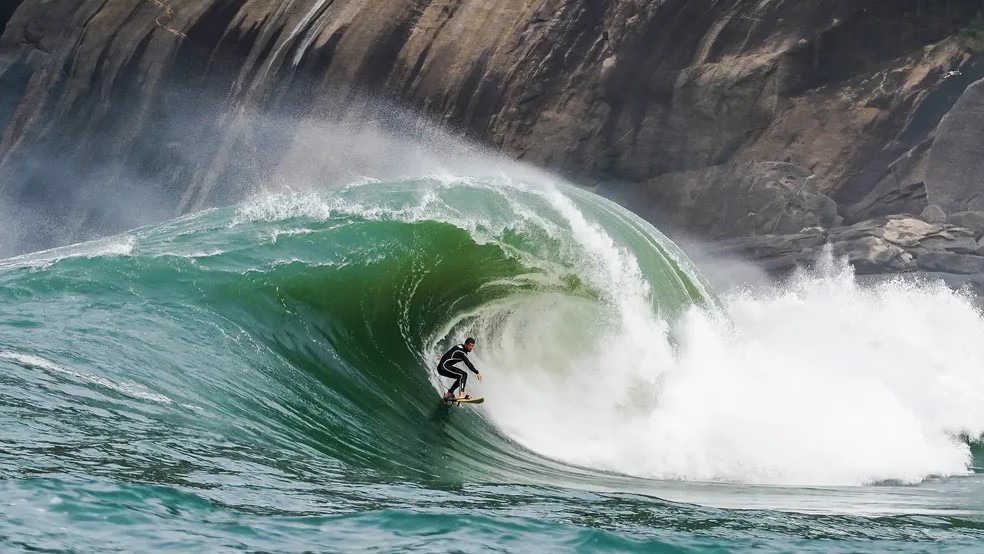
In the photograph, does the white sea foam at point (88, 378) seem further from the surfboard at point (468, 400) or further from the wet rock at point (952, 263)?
the wet rock at point (952, 263)

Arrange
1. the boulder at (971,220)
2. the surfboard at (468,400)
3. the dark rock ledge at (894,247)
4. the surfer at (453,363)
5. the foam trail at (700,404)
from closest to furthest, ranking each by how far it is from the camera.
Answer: the foam trail at (700,404)
the surfboard at (468,400)
the surfer at (453,363)
the dark rock ledge at (894,247)
the boulder at (971,220)

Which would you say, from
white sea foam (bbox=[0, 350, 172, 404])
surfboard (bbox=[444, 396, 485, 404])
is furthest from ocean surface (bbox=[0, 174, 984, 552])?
surfboard (bbox=[444, 396, 485, 404])

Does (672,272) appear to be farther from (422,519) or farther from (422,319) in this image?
(422,519)

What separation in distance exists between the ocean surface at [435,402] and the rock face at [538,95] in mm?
7862

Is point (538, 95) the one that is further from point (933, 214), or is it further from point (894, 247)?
point (933, 214)

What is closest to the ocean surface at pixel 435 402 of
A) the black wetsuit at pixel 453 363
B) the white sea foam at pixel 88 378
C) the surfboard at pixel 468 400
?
the white sea foam at pixel 88 378

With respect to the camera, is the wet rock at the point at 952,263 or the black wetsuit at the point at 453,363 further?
the wet rock at the point at 952,263

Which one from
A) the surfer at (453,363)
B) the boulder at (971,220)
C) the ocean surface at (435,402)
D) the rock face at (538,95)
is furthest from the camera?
the rock face at (538,95)

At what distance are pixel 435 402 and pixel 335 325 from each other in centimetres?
142

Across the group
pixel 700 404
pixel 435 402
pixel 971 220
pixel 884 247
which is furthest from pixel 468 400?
pixel 971 220

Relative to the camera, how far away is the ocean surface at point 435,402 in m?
5.86

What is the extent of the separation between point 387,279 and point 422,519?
239 inches

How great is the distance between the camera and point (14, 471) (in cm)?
564

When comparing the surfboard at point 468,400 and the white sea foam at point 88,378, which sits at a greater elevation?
the surfboard at point 468,400
